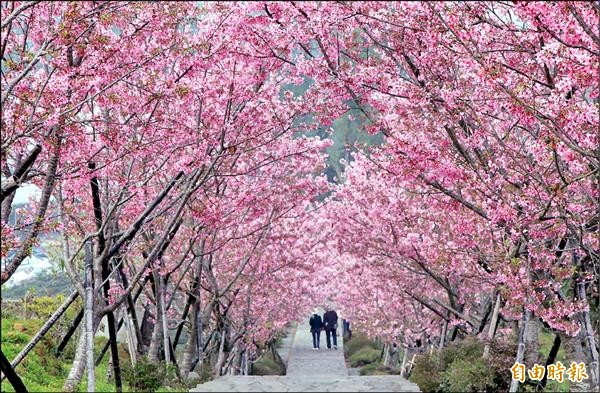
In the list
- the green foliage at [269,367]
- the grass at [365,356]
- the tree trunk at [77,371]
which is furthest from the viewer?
the green foliage at [269,367]

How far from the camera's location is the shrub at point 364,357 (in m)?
32.8

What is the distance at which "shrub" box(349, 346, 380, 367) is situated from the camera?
3278cm

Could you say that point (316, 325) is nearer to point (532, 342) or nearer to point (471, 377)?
Result: point (471, 377)

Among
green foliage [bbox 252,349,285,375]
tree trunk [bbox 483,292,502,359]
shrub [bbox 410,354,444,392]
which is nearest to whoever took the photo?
tree trunk [bbox 483,292,502,359]

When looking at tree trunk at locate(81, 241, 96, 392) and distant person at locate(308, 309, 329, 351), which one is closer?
tree trunk at locate(81, 241, 96, 392)

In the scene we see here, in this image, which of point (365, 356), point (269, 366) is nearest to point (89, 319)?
point (269, 366)

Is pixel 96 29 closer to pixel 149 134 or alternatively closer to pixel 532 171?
pixel 149 134

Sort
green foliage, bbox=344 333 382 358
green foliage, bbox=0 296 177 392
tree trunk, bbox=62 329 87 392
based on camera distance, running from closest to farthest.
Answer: tree trunk, bbox=62 329 87 392, green foliage, bbox=0 296 177 392, green foliage, bbox=344 333 382 358

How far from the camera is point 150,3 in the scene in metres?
7.99

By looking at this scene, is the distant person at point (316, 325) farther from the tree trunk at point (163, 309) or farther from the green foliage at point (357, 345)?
the tree trunk at point (163, 309)

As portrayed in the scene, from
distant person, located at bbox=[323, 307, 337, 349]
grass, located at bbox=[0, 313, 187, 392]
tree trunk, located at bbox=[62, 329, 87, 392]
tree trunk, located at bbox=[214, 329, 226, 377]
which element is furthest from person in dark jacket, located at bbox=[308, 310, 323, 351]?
tree trunk, located at bbox=[62, 329, 87, 392]

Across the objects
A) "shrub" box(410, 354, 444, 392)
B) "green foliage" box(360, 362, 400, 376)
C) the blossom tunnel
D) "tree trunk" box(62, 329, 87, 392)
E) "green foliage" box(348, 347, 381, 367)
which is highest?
the blossom tunnel

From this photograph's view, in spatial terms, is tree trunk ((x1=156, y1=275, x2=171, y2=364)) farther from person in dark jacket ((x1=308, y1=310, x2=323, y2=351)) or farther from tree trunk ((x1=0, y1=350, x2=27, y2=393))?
person in dark jacket ((x1=308, y1=310, x2=323, y2=351))

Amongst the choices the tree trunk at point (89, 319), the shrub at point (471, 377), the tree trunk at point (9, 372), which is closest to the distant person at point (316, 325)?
the shrub at point (471, 377)
